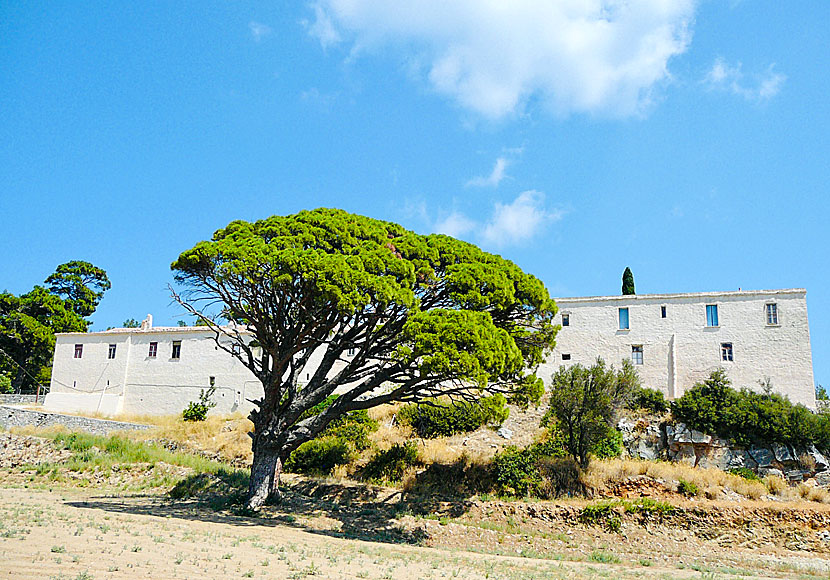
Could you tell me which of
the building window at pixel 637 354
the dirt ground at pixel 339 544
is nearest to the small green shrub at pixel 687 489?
the dirt ground at pixel 339 544

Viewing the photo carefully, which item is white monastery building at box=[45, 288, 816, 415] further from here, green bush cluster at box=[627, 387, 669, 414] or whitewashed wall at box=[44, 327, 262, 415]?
green bush cluster at box=[627, 387, 669, 414]

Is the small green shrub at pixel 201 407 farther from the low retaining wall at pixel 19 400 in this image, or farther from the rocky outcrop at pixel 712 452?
the rocky outcrop at pixel 712 452

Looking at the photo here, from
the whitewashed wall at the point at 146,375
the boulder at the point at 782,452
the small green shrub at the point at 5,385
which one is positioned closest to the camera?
the boulder at the point at 782,452

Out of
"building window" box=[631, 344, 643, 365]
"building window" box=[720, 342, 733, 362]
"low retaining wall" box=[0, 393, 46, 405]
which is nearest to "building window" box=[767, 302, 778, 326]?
"building window" box=[720, 342, 733, 362]

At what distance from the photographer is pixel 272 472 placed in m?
18.6

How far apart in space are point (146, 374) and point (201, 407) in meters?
5.14

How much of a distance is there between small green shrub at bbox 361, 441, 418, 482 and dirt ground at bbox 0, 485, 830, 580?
2.00m

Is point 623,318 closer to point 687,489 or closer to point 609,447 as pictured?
point 609,447

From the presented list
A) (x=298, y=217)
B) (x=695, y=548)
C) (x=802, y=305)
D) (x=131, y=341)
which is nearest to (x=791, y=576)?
(x=695, y=548)

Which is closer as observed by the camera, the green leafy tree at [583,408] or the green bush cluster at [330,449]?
the green leafy tree at [583,408]

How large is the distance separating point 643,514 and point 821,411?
14.8m

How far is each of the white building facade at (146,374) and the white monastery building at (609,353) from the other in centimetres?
6

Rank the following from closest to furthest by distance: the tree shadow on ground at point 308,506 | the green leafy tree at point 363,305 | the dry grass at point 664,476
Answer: the green leafy tree at point 363,305, the tree shadow on ground at point 308,506, the dry grass at point 664,476

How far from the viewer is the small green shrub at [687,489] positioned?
21469 millimetres
